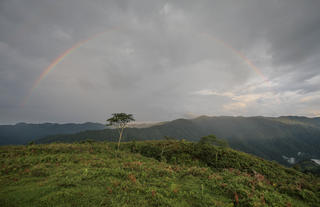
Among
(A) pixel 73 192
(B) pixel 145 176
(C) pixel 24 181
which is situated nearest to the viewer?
(A) pixel 73 192

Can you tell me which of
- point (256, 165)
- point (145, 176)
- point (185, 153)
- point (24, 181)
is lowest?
point (256, 165)

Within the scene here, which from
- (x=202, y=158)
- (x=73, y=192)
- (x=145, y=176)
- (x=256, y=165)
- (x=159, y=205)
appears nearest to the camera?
(x=159, y=205)

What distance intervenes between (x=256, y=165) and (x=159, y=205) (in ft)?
77.6

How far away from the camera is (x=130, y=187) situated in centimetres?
856

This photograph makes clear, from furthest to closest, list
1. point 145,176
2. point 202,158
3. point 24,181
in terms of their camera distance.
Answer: point 202,158 → point 145,176 → point 24,181

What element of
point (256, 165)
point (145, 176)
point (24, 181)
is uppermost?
point (24, 181)

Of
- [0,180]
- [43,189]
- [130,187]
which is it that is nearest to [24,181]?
[0,180]

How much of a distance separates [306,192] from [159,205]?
1237 centimetres

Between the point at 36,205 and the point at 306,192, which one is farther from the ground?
the point at 36,205

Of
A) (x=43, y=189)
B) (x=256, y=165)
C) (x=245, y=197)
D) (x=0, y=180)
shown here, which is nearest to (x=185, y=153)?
(x=256, y=165)

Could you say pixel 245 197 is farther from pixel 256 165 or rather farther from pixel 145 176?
pixel 256 165

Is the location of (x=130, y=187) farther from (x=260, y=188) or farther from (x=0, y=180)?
(x=0, y=180)

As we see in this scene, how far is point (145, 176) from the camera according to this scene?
37.0 ft

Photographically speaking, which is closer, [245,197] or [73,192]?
[73,192]
